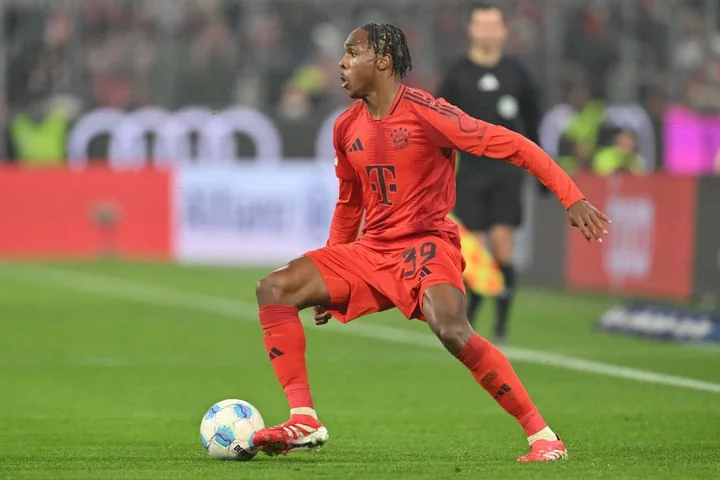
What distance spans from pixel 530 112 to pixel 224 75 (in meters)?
11.6

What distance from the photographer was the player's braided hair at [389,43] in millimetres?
6766

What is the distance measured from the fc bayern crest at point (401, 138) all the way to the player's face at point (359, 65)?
23 centimetres

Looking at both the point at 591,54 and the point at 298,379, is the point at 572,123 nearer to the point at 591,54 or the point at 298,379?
the point at 591,54

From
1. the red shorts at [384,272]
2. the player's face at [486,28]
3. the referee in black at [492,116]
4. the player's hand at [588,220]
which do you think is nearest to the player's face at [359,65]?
the red shorts at [384,272]

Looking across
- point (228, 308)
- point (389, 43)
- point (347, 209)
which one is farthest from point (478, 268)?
point (389, 43)

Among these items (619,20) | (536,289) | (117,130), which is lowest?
(536,289)

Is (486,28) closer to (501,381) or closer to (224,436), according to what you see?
(501,381)

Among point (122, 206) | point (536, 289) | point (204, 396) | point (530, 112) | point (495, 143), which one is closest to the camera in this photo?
point (495, 143)

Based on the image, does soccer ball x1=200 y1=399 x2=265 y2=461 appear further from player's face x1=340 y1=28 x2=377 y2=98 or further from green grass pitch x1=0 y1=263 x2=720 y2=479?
player's face x1=340 y1=28 x2=377 y2=98

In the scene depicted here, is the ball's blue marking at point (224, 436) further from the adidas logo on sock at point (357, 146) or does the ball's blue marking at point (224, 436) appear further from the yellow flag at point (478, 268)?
the yellow flag at point (478, 268)

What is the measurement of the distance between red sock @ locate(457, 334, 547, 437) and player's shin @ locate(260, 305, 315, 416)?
71cm

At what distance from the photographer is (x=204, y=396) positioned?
9.09m

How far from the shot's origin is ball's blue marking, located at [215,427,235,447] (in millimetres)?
6414

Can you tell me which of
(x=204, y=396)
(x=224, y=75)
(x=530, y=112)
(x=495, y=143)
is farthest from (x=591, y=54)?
(x=495, y=143)
